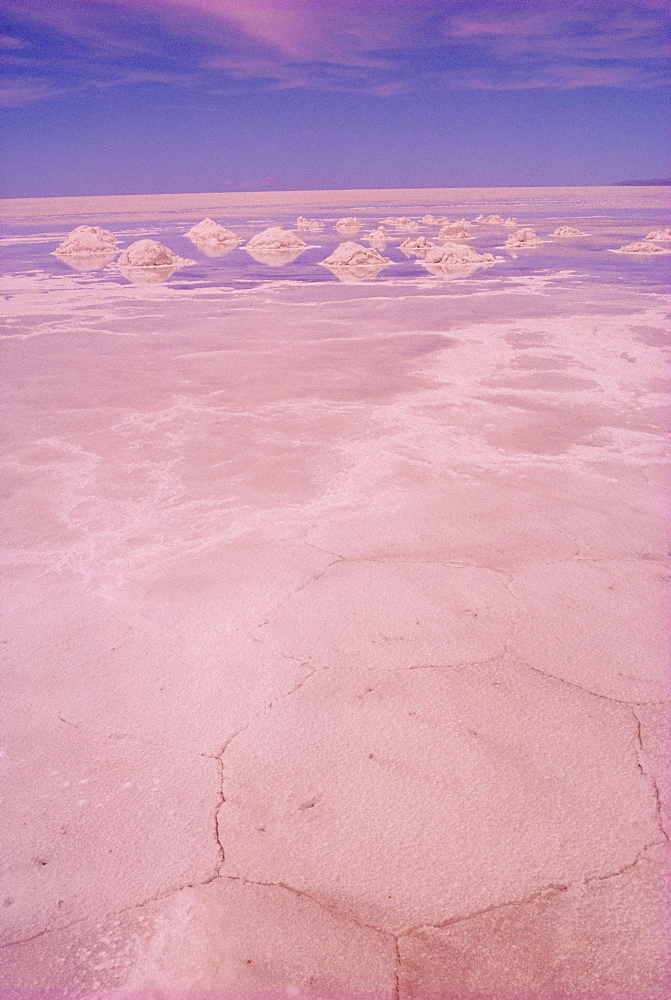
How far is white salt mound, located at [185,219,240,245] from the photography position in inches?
765

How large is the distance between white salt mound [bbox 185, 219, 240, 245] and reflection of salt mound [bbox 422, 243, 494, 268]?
322 inches

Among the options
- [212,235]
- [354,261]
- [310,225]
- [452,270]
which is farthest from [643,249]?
[310,225]

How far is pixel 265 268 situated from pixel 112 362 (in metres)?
7.91

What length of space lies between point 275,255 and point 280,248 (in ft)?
3.78

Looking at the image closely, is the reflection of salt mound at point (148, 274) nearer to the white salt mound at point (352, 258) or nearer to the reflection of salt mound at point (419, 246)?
the white salt mound at point (352, 258)

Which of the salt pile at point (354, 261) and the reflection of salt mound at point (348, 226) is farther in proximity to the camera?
the reflection of salt mound at point (348, 226)

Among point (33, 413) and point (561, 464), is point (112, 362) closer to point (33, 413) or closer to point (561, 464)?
point (33, 413)

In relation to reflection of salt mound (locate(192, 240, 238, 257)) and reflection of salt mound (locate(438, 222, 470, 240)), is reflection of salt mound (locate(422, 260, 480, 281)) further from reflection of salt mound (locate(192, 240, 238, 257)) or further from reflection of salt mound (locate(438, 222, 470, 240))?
reflection of salt mound (locate(192, 240, 238, 257))

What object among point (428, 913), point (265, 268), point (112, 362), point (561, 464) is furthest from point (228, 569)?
point (265, 268)

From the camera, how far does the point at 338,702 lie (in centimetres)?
181

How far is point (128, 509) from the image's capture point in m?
2.98

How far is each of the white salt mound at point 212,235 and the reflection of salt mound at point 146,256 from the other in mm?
5805

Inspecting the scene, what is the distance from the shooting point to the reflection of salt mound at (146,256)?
13.4m

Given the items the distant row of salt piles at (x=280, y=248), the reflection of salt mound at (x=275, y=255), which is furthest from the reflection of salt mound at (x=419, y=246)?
the reflection of salt mound at (x=275, y=255)
